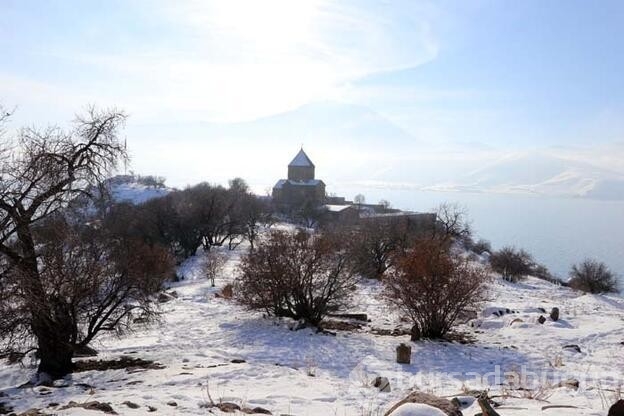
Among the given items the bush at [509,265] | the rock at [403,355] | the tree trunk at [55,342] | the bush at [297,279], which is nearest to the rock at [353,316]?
the bush at [297,279]

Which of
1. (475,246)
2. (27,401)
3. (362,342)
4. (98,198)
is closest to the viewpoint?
(27,401)

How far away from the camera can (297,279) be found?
1778 cm

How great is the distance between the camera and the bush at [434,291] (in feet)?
51.0

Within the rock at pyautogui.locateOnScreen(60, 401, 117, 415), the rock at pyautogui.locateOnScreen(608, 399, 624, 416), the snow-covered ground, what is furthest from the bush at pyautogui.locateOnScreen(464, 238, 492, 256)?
the rock at pyautogui.locateOnScreen(60, 401, 117, 415)

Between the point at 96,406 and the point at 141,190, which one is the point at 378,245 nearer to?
the point at 96,406

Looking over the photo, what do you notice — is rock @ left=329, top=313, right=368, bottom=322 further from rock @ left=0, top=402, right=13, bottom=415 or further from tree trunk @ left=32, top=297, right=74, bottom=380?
rock @ left=0, top=402, right=13, bottom=415

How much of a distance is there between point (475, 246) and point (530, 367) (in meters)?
74.7

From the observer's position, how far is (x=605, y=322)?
18.4m

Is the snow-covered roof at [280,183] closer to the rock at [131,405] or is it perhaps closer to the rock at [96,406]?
the rock at [131,405]

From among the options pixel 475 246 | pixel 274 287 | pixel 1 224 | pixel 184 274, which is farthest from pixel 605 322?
pixel 475 246

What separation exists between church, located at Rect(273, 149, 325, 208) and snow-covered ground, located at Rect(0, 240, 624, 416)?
248 ft

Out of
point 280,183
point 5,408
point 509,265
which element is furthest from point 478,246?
point 5,408

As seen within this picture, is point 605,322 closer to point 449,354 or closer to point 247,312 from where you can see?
point 449,354

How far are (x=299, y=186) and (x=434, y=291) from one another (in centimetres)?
8266
